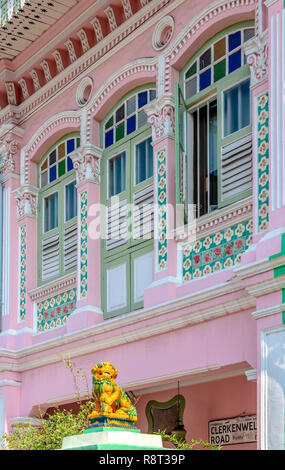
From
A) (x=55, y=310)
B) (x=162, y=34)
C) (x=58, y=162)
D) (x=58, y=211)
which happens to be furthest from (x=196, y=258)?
(x=58, y=162)

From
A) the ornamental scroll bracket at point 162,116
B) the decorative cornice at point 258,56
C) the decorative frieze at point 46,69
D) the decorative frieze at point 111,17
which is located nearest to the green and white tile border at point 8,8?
the decorative frieze at point 46,69

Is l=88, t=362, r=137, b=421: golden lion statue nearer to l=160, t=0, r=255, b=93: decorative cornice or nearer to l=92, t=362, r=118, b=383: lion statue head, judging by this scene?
l=92, t=362, r=118, b=383: lion statue head

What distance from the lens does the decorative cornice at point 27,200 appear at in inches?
564

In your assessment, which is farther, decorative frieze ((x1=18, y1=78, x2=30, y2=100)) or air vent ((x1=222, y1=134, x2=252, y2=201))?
decorative frieze ((x1=18, y1=78, x2=30, y2=100))

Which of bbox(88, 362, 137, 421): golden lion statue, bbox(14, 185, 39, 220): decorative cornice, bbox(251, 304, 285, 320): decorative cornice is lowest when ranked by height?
bbox(88, 362, 137, 421): golden lion statue

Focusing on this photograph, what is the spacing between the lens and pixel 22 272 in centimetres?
1427

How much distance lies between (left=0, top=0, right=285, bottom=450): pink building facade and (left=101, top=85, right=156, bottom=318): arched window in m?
0.02

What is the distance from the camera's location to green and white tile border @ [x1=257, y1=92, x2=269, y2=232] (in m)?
9.95

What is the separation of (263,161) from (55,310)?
14.7 ft

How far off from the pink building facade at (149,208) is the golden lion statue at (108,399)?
80.5 inches

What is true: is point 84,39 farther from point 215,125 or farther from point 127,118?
point 215,125

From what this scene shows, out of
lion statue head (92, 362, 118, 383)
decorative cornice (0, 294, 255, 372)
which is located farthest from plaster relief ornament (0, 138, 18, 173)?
lion statue head (92, 362, 118, 383)

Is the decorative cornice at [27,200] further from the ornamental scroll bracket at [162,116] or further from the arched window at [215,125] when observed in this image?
the arched window at [215,125]
